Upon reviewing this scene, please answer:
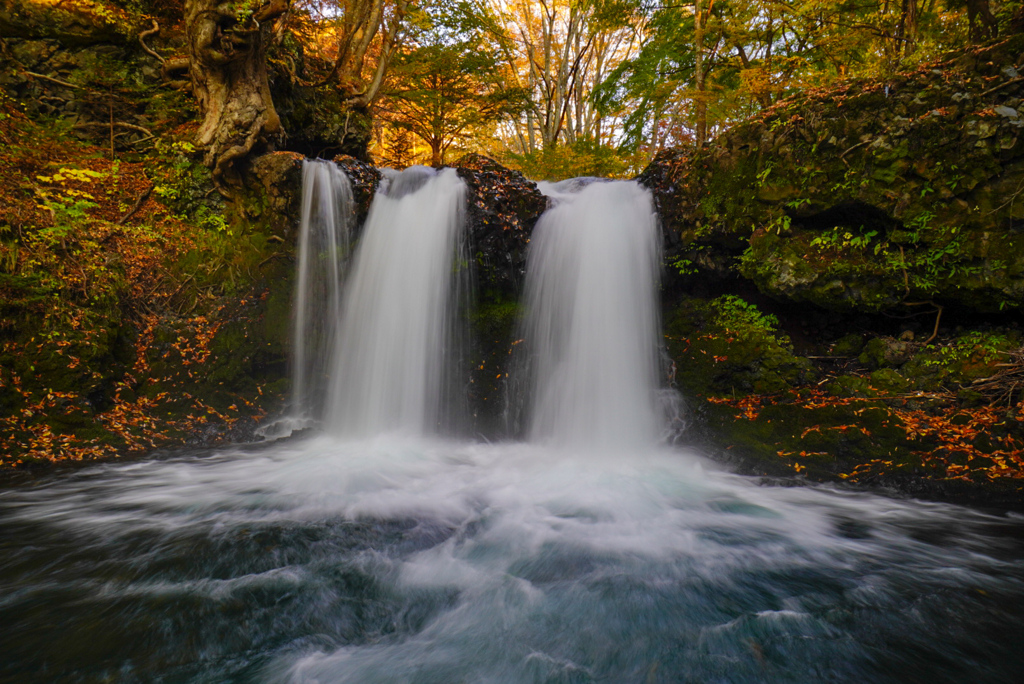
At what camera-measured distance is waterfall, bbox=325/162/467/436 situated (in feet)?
22.6

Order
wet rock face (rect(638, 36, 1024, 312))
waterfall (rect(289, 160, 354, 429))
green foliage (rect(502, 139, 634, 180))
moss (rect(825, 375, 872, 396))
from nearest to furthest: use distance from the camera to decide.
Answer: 1. wet rock face (rect(638, 36, 1024, 312))
2. moss (rect(825, 375, 872, 396))
3. waterfall (rect(289, 160, 354, 429))
4. green foliage (rect(502, 139, 634, 180))

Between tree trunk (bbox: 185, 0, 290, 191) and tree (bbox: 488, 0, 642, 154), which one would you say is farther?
tree (bbox: 488, 0, 642, 154)

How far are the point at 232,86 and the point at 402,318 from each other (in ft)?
16.5

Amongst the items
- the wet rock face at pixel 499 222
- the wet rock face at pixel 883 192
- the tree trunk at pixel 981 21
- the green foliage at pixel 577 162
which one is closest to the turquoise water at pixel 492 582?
the wet rock face at pixel 883 192

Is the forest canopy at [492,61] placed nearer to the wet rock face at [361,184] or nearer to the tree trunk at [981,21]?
the tree trunk at [981,21]

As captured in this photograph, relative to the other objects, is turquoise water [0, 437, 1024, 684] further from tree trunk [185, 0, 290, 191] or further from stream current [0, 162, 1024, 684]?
tree trunk [185, 0, 290, 191]

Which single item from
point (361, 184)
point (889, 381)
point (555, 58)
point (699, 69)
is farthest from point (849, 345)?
point (555, 58)

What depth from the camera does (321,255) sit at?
24.2 ft

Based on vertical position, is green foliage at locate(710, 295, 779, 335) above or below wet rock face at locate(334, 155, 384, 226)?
below

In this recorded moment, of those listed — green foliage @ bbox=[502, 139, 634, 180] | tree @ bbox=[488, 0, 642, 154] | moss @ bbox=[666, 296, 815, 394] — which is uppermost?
tree @ bbox=[488, 0, 642, 154]

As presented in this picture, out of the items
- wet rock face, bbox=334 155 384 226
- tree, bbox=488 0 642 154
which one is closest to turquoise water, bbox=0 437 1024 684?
wet rock face, bbox=334 155 384 226

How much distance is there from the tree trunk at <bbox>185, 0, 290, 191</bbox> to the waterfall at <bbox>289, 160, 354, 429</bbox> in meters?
1.35

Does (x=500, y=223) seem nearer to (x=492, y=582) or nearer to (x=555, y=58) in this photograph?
(x=492, y=582)

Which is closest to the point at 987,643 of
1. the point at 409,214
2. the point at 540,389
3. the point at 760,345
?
the point at 760,345
